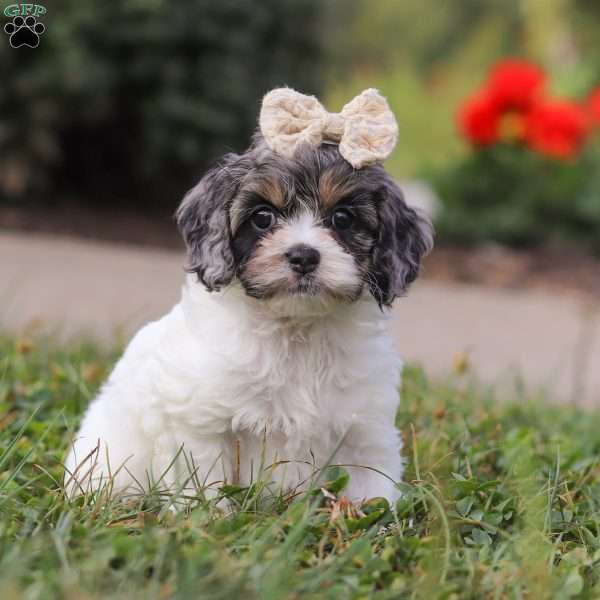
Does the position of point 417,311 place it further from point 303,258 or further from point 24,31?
point 303,258

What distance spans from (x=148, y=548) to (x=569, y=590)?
50.3 inches

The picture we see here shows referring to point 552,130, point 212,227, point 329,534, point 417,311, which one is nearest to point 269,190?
point 212,227

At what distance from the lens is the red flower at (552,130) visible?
10623 millimetres

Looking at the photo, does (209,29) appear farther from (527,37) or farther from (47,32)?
(527,37)

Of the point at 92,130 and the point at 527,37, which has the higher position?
the point at 527,37

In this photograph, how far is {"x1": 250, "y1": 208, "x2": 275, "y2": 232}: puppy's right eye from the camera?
147 inches

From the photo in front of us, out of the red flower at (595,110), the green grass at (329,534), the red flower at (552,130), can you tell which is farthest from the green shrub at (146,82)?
the green grass at (329,534)

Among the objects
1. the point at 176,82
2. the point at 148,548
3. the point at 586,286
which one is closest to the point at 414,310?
the point at 586,286

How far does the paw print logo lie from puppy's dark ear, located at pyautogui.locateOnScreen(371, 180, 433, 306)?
4779 millimetres

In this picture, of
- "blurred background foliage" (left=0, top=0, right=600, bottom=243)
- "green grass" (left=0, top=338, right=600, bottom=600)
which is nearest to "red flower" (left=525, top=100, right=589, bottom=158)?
"blurred background foliage" (left=0, top=0, right=600, bottom=243)

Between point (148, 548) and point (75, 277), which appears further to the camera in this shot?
point (75, 277)

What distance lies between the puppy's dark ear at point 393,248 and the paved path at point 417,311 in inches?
113

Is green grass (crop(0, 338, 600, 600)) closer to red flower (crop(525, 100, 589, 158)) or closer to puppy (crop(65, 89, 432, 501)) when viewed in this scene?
puppy (crop(65, 89, 432, 501))

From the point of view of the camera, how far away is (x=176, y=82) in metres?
9.36
